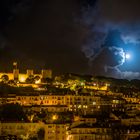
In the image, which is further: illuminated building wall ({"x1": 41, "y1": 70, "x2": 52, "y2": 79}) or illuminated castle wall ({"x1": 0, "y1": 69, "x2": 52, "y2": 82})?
illuminated building wall ({"x1": 41, "y1": 70, "x2": 52, "y2": 79})

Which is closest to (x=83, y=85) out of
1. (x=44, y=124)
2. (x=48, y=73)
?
(x=48, y=73)

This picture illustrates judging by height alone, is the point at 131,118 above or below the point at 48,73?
below

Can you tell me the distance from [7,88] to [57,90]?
3138 millimetres

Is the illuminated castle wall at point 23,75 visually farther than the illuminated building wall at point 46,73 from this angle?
No

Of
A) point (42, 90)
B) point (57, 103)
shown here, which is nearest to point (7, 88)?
point (42, 90)

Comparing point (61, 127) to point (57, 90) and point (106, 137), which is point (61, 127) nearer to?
point (106, 137)

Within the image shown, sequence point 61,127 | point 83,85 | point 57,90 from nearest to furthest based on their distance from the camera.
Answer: point 61,127 < point 57,90 < point 83,85

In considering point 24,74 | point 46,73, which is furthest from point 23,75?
point 46,73

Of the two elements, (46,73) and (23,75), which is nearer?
(23,75)

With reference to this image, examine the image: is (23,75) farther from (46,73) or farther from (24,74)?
(46,73)

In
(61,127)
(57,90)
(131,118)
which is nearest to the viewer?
(61,127)

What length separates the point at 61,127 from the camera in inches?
1150

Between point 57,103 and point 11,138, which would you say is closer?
point 11,138

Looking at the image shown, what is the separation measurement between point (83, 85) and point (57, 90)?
17.4ft
